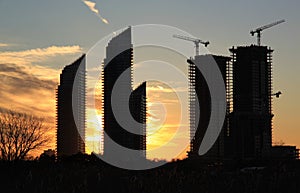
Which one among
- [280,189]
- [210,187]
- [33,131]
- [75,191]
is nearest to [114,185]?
[75,191]

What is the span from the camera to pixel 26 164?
1925 inches

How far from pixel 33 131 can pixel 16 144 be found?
8.74m

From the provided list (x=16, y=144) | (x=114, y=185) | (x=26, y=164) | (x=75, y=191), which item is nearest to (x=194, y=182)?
(x=114, y=185)

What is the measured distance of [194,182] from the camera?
30.7 metres

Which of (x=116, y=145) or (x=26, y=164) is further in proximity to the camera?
(x=116, y=145)

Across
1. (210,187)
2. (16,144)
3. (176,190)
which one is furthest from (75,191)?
(16,144)

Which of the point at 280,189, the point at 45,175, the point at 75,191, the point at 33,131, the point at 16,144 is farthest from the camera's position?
the point at 33,131

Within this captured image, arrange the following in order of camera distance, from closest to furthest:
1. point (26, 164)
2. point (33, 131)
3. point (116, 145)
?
point (26, 164) < point (33, 131) < point (116, 145)

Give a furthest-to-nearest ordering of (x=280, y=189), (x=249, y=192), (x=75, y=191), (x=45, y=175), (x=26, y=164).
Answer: (x=26, y=164)
(x=45, y=175)
(x=280, y=189)
(x=249, y=192)
(x=75, y=191)

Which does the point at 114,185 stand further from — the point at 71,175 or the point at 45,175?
the point at 45,175

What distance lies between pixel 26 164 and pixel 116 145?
144 m

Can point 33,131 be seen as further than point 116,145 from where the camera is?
No

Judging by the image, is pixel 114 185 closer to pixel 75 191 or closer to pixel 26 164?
pixel 75 191

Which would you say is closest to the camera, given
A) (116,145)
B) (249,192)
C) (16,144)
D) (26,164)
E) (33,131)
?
(249,192)
